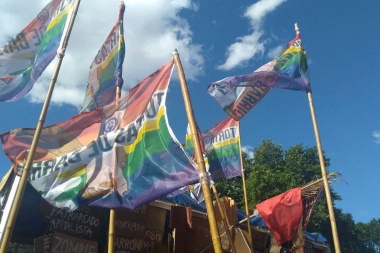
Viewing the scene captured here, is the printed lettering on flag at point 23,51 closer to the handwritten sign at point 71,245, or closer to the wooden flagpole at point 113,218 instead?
the wooden flagpole at point 113,218

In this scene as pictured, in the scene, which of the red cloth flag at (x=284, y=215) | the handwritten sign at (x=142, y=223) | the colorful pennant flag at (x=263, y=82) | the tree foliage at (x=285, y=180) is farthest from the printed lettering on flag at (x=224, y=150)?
the tree foliage at (x=285, y=180)

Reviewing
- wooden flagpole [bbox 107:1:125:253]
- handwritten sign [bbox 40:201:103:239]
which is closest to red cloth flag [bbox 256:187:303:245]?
handwritten sign [bbox 40:201:103:239]

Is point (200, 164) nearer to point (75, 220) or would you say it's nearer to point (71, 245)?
point (71, 245)

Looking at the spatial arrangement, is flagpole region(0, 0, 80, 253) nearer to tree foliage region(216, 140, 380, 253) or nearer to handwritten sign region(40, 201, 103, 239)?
handwritten sign region(40, 201, 103, 239)

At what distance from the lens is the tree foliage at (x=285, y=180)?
3003cm

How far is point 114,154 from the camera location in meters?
6.27

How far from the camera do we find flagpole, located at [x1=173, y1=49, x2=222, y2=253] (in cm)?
457

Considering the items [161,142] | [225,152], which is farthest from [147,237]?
[161,142]

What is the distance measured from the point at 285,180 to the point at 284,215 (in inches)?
867

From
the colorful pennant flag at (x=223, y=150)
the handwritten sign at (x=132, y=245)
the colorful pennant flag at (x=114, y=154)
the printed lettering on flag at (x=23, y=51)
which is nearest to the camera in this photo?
the colorful pennant flag at (x=114, y=154)

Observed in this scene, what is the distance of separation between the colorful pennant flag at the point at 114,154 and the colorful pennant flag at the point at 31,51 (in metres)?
1.36

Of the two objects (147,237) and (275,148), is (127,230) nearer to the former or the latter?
(147,237)

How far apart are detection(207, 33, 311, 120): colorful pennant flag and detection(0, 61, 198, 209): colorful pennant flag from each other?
1.94m

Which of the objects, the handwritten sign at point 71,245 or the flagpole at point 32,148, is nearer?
the flagpole at point 32,148
